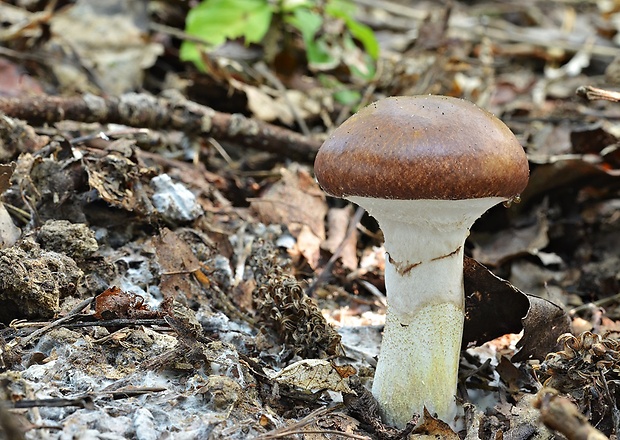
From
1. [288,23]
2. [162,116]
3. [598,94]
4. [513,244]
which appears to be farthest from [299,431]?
[288,23]

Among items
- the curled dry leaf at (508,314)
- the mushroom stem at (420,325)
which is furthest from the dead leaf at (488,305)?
the mushroom stem at (420,325)

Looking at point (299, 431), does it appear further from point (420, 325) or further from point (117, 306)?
point (117, 306)

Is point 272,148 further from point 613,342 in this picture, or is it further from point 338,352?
point 613,342

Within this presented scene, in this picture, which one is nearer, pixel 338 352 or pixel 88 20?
pixel 338 352

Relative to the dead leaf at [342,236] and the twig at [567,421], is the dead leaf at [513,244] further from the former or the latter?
the twig at [567,421]

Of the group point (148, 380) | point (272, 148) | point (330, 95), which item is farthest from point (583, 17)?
point (148, 380)

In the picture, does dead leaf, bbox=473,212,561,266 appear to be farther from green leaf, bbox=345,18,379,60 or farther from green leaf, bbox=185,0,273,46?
green leaf, bbox=185,0,273,46
